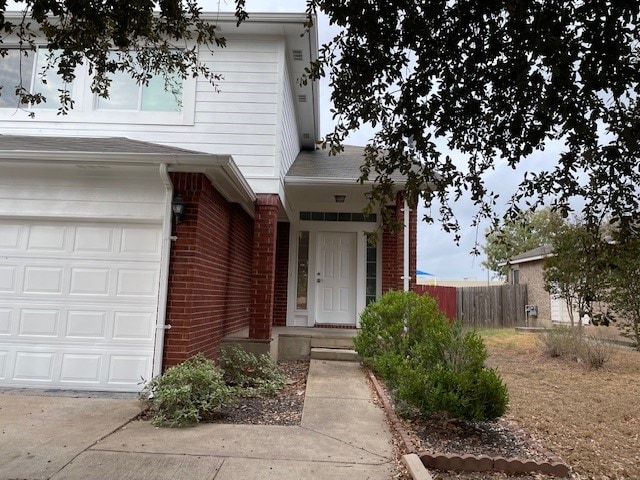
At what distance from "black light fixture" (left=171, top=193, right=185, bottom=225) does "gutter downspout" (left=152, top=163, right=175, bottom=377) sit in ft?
0.15

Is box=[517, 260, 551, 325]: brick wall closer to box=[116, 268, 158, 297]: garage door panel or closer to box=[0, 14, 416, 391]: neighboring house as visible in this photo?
box=[0, 14, 416, 391]: neighboring house

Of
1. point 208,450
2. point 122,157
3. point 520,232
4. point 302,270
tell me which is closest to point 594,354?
point 302,270

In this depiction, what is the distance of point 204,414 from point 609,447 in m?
4.17

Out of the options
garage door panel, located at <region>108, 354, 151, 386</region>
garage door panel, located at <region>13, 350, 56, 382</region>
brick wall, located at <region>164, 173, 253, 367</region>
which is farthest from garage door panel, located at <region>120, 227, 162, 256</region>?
garage door panel, located at <region>13, 350, 56, 382</region>

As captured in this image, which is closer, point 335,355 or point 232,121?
point 232,121

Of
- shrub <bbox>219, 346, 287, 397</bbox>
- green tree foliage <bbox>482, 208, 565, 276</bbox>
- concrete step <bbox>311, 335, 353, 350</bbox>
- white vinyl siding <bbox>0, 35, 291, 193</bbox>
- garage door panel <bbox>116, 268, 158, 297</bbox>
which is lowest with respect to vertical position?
shrub <bbox>219, 346, 287, 397</bbox>

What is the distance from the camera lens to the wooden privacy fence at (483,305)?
18.3 m

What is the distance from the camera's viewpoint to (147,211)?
5844 mm

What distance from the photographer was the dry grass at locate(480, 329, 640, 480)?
4441 mm

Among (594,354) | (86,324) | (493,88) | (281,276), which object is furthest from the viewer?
(281,276)

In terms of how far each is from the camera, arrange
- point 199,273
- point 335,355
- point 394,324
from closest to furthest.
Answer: point 199,273, point 394,324, point 335,355

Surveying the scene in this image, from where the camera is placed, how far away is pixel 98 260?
591cm

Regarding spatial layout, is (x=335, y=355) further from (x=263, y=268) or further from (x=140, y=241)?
(x=140, y=241)

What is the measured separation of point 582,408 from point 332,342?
3994 mm
